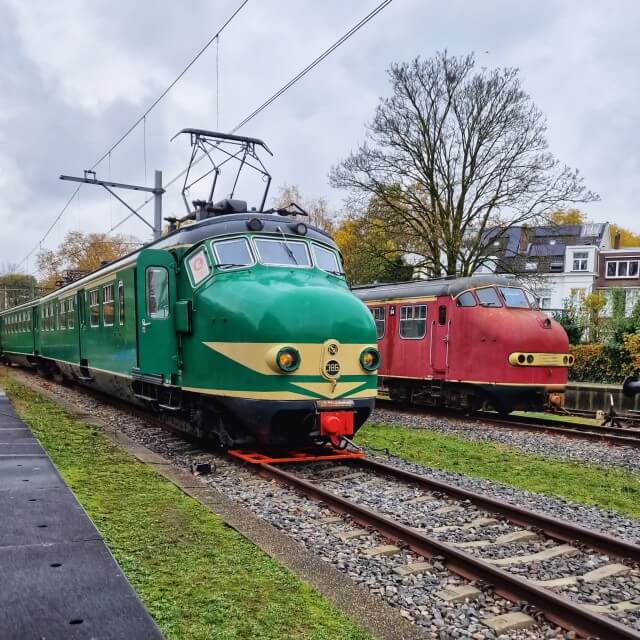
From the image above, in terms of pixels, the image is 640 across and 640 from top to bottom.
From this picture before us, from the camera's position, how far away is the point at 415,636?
3.85 meters

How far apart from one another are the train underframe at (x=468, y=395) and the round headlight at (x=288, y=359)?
750 cm

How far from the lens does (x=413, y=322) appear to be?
52.9ft

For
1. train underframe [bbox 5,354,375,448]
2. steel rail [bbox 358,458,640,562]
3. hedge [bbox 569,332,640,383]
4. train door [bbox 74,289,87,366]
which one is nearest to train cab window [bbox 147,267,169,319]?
train underframe [bbox 5,354,375,448]

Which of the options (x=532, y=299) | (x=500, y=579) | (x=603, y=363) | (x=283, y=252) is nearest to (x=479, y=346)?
(x=532, y=299)

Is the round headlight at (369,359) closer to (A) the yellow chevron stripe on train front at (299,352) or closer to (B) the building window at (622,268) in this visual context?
(A) the yellow chevron stripe on train front at (299,352)

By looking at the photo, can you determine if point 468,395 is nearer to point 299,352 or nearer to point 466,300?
point 466,300

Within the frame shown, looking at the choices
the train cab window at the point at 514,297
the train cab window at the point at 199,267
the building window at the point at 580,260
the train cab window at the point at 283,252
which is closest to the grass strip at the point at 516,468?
the train cab window at the point at 283,252

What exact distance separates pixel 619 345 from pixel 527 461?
2211 cm

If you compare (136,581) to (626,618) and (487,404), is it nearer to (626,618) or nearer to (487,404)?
(626,618)

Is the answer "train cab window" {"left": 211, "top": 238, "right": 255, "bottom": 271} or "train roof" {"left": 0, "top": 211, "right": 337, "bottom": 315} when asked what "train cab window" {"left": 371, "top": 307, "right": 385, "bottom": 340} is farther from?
"train cab window" {"left": 211, "top": 238, "right": 255, "bottom": 271}

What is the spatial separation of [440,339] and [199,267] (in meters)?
7.65

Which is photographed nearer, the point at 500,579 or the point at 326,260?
the point at 500,579

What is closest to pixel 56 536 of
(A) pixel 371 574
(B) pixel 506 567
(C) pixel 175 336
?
(A) pixel 371 574

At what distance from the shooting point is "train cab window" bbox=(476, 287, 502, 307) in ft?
47.5
